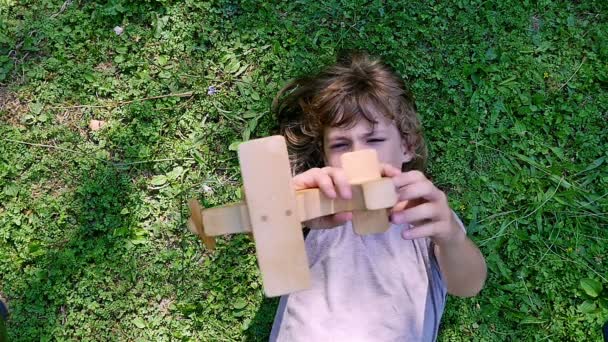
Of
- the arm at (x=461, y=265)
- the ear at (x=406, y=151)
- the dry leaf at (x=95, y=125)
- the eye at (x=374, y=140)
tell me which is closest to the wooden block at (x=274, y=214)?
the arm at (x=461, y=265)

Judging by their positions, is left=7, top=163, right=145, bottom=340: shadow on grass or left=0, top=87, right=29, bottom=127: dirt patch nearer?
left=7, top=163, right=145, bottom=340: shadow on grass

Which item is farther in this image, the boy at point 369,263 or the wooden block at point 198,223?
the boy at point 369,263

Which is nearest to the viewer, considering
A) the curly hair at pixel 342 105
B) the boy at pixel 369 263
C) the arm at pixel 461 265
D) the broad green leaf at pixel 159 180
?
the arm at pixel 461 265

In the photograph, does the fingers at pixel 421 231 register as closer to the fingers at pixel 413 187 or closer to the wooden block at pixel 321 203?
the fingers at pixel 413 187

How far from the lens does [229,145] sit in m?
3.39

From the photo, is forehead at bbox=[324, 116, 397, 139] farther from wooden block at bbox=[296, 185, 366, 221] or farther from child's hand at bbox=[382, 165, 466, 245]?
wooden block at bbox=[296, 185, 366, 221]

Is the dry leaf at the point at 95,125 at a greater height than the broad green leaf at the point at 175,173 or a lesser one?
greater

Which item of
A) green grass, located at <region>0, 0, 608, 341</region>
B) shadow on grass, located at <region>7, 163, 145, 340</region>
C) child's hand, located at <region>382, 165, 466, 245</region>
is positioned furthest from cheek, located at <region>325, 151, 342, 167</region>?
shadow on grass, located at <region>7, 163, 145, 340</region>

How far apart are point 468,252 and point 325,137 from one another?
2.69 feet

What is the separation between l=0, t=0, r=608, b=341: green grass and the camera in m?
3.22

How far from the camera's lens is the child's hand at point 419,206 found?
71.5 inches

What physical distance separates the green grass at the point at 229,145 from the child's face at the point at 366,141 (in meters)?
0.75

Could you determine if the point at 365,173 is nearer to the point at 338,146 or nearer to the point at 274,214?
the point at 274,214

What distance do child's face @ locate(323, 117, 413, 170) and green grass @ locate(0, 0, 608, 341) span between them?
2.47 feet
